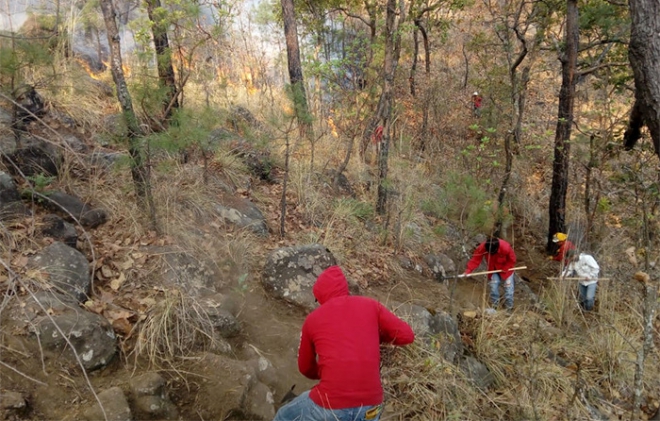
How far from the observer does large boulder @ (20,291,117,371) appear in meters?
3.11

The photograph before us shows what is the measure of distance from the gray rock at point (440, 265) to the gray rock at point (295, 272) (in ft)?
7.46

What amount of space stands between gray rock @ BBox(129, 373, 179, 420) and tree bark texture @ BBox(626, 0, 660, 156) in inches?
188

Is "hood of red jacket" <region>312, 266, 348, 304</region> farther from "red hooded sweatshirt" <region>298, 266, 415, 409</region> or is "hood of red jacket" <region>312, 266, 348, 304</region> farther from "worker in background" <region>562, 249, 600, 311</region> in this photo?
"worker in background" <region>562, 249, 600, 311</region>

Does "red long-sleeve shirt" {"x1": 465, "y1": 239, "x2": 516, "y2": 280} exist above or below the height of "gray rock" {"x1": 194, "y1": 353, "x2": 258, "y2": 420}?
below

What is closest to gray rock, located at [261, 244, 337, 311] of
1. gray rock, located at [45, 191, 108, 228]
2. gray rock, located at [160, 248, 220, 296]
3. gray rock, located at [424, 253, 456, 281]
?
gray rock, located at [160, 248, 220, 296]

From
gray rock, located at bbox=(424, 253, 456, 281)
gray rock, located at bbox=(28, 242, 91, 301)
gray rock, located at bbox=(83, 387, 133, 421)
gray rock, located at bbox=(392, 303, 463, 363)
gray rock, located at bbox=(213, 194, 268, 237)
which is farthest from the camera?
gray rock, located at bbox=(424, 253, 456, 281)

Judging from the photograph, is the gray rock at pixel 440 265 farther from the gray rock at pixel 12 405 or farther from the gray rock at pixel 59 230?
the gray rock at pixel 12 405

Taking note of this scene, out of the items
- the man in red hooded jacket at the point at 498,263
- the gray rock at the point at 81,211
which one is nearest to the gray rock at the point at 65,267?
the gray rock at the point at 81,211

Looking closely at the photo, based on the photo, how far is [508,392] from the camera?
4047 millimetres

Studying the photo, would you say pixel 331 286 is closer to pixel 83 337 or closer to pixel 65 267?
pixel 83 337

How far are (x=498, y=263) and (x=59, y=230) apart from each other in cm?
529

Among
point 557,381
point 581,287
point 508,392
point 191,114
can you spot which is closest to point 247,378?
point 508,392

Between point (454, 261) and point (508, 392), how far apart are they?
12.0 ft

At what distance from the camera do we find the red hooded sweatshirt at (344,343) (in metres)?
2.66
